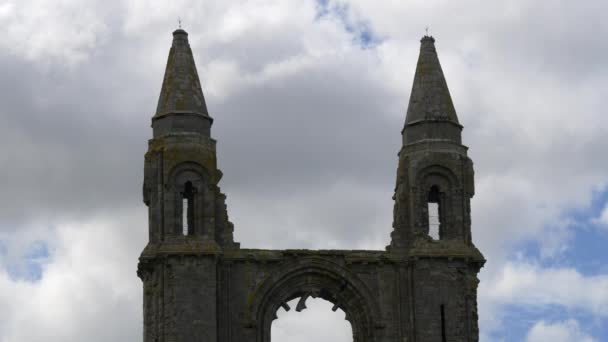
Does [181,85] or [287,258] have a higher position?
[181,85]

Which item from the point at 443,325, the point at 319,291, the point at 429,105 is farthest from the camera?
the point at 429,105

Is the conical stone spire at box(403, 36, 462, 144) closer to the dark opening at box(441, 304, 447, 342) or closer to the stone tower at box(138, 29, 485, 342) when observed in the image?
the stone tower at box(138, 29, 485, 342)

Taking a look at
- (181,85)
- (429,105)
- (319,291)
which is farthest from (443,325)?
(181,85)

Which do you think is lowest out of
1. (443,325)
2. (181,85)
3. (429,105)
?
(443,325)

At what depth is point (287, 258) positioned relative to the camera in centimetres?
6938

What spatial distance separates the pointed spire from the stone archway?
18.7ft

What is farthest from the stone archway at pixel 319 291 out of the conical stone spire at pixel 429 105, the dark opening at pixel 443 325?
the conical stone spire at pixel 429 105

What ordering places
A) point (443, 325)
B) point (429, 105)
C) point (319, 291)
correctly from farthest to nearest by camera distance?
point (429, 105)
point (319, 291)
point (443, 325)

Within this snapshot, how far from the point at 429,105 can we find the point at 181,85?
314 inches

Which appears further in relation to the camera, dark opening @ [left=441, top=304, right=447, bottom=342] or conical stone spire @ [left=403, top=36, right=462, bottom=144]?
conical stone spire @ [left=403, top=36, right=462, bottom=144]

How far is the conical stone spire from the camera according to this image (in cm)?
7044

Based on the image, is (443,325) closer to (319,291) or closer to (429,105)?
(319,291)

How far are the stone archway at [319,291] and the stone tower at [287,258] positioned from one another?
3 centimetres

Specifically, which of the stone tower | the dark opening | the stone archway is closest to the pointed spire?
the stone tower
